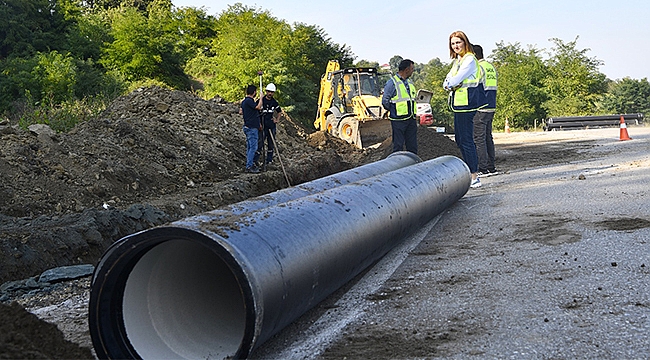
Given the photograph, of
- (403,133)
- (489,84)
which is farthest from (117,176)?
(489,84)

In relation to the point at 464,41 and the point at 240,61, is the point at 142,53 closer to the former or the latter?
the point at 240,61

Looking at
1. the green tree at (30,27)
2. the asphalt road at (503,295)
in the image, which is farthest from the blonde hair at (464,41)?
the green tree at (30,27)

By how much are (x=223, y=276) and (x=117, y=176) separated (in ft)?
23.0

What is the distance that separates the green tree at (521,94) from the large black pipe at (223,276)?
51.7 meters

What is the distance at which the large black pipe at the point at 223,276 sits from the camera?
9.81 ft

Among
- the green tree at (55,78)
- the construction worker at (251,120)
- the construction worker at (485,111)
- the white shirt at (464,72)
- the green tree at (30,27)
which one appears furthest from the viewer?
the green tree at (30,27)

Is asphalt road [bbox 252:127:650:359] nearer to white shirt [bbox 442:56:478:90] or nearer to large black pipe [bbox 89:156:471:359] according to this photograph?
large black pipe [bbox 89:156:471:359]

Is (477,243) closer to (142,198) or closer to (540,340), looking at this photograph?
(540,340)

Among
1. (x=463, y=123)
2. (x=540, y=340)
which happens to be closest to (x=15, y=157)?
(x=463, y=123)

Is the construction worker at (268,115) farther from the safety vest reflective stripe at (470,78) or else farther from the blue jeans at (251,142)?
the safety vest reflective stripe at (470,78)

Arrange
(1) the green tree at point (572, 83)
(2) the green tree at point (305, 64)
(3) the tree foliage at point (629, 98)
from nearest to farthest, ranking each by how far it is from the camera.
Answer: (2) the green tree at point (305, 64) < (1) the green tree at point (572, 83) < (3) the tree foliage at point (629, 98)

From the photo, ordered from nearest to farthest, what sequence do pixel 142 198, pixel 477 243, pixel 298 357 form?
pixel 298 357 < pixel 477 243 < pixel 142 198

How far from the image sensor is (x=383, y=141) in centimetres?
1852

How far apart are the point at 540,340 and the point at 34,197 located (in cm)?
751
